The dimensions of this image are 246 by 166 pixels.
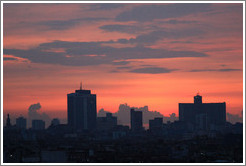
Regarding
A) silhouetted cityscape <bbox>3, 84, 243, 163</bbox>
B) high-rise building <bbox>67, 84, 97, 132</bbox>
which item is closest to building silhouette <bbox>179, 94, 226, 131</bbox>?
silhouetted cityscape <bbox>3, 84, 243, 163</bbox>

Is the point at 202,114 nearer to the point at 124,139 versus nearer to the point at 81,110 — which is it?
the point at 81,110

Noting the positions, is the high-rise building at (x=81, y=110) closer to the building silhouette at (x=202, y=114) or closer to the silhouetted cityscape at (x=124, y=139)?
the silhouetted cityscape at (x=124, y=139)

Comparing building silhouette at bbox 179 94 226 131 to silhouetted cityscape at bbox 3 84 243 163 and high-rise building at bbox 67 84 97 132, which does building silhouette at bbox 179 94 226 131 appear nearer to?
silhouetted cityscape at bbox 3 84 243 163

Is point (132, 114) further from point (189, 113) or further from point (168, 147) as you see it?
point (168, 147)

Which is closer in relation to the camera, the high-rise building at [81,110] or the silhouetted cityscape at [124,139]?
the silhouetted cityscape at [124,139]

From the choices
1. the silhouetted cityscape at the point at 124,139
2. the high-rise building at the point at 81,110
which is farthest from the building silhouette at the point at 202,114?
the high-rise building at the point at 81,110

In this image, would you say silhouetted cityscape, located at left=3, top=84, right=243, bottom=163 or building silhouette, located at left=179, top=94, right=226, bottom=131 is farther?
building silhouette, located at left=179, top=94, right=226, bottom=131
